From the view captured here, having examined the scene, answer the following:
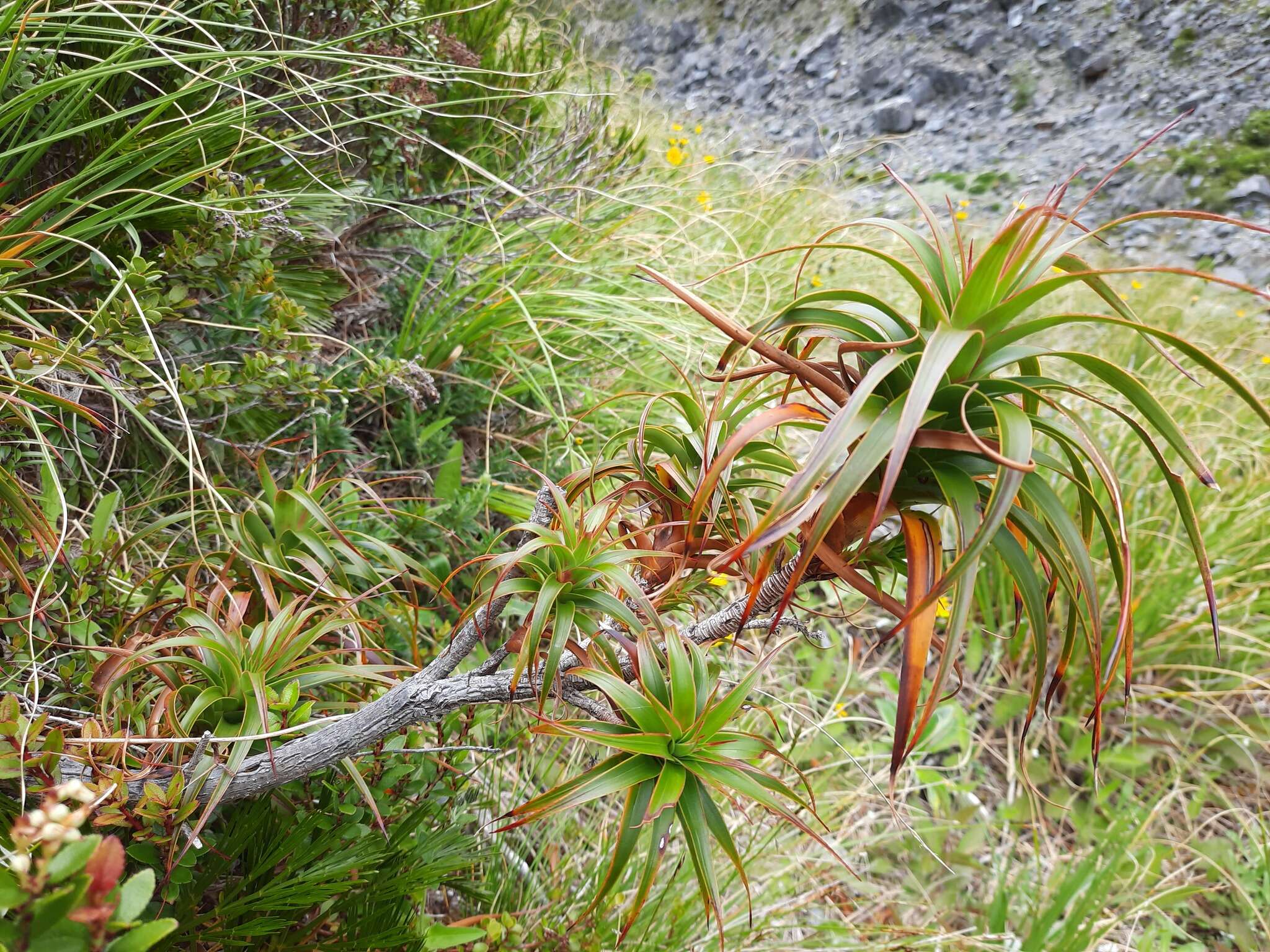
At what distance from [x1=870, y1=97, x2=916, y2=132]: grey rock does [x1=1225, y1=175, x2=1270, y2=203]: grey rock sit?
12.5 feet

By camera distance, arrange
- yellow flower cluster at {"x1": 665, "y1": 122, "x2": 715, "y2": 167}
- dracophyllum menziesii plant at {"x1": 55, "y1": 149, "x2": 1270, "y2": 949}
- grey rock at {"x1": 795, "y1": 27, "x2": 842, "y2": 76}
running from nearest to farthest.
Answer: dracophyllum menziesii plant at {"x1": 55, "y1": 149, "x2": 1270, "y2": 949}
yellow flower cluster at {"x1": 665, "y1": 122, "x2": 715, "y2": 167}
grey rock at {"x1": 795, "y1": 27, "x2": 842, "y2": 76}

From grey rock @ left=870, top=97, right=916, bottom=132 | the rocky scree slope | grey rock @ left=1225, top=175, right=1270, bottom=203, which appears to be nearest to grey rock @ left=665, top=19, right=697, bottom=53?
the rocky scree slope

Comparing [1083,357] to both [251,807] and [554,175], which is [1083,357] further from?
[554,175]

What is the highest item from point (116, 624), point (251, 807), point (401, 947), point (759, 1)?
point (759, 1)

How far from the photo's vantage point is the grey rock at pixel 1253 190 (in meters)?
7.36

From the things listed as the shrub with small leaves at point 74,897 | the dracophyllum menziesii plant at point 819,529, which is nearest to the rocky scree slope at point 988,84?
the dracophyllum menziesii plant at point 819,529

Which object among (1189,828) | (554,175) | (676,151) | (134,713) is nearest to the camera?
(134,713)

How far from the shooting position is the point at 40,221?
121 centimetres

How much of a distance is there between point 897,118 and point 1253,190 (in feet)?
13.5

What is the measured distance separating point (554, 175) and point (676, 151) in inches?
48.8

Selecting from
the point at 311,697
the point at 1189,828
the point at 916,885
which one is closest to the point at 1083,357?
the point at 311,697

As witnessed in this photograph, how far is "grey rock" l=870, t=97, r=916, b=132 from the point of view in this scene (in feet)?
31.9

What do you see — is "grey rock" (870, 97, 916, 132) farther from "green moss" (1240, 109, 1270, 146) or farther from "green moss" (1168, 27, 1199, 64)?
"green moss" (1240, 109, 1270, 146)

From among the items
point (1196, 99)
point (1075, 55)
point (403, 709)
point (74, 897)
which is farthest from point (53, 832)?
point (1075, 55)
